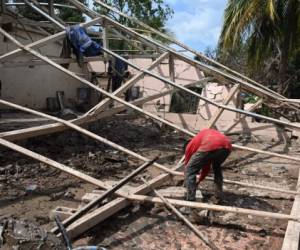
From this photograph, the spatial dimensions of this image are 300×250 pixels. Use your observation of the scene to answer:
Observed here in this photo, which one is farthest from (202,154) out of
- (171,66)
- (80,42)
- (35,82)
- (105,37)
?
(35,82)

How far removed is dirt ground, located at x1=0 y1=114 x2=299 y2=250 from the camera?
5043 millimetres

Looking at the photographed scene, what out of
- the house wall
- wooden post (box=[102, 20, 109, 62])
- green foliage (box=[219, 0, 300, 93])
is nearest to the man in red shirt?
wooden post (box=[102, 20, 109, 62])

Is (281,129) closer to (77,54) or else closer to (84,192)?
(77,54)

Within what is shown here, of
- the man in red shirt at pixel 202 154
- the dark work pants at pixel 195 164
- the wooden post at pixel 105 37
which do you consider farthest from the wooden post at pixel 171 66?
the dark work pants at pixel 195 164

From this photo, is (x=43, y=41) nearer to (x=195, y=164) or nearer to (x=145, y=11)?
(x=195, y=164)

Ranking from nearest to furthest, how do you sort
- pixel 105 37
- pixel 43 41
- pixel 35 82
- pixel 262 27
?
pixel 43 41 < pixel 105 37 < pixel 35 82 < pixel 262 27

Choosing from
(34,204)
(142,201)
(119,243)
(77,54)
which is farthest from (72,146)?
(119,243)

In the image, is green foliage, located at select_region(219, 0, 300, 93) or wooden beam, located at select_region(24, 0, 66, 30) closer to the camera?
wooden beam, located at select_region(24, 0, 66, 30)

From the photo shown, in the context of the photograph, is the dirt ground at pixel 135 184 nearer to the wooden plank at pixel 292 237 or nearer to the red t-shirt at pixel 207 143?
the wooden plank at pixel 292 237

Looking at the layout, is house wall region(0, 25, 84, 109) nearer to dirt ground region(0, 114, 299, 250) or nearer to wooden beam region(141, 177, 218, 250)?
dirt ground region(0, 114, 299, 250)

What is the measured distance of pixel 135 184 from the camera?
272 inches

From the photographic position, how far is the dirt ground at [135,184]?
504cm

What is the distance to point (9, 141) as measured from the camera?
21.3 ft

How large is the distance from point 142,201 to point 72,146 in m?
3.71
